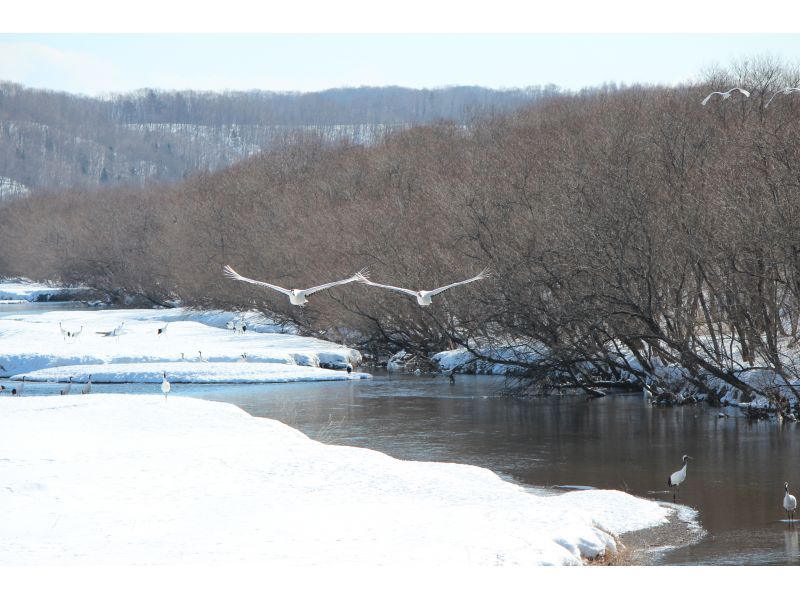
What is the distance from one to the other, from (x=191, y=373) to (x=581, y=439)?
17414 mm

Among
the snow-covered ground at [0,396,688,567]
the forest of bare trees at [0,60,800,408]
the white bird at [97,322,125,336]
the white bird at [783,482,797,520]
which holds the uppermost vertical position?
the forest of bare trees at [0,60,800,408]

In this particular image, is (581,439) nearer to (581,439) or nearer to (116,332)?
(581,439)

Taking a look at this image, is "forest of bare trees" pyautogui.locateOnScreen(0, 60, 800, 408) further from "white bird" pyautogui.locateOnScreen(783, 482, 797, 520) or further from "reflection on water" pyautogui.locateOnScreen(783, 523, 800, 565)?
"reflection on water" pyautogui.locateOnScreen(783, 523, 800, 565)

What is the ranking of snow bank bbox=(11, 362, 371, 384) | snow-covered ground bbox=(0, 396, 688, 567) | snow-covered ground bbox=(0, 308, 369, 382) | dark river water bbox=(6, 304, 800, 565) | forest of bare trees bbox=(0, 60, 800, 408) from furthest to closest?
snow-covered ground bbox=(0, 308, 369, 382) → snow bank bbox=(11, 362, 371, 384) → forest of bare trees bbox=(0, 60, 800, 408) → dark river water bbox=(6, 304, 800, 565) → snow-covered ground bbox=(0, 396, 688, 567)

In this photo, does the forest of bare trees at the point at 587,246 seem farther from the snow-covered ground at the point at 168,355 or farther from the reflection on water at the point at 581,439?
the snow-covered ground at the point at 168,355

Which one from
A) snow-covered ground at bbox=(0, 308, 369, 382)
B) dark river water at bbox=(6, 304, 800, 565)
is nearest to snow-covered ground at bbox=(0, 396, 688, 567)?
dark river water at bbox=(6, 304, 800, 565)

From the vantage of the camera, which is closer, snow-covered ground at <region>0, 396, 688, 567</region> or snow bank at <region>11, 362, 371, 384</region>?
snow-covered ground at <region>0, 396, 688, 567</region>

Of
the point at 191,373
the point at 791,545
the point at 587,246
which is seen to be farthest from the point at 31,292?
the point at 791,545

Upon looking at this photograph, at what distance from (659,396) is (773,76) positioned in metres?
17.9

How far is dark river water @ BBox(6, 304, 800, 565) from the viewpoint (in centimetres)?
1789

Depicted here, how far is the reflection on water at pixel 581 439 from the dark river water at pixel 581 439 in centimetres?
3

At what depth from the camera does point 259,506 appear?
16.6 metres

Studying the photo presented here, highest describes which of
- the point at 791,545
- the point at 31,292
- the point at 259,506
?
the point at 31,292

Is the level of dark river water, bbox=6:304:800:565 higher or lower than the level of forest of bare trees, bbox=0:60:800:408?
lower
